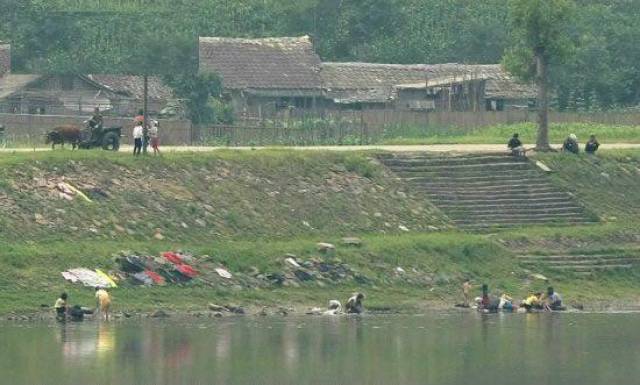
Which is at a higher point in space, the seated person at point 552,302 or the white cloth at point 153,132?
the white cloth at point 153,132

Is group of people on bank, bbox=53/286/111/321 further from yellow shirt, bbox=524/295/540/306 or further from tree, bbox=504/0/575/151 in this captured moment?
tree, bbox=504/0/575/151

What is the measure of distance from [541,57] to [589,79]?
3258 cm

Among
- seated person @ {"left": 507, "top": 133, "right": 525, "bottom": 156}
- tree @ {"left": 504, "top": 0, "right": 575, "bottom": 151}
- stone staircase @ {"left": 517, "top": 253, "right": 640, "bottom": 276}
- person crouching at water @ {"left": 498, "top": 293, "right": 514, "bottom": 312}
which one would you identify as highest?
tree @ {"left": 504, "top": 0, "right": 575, "bottom": 151}

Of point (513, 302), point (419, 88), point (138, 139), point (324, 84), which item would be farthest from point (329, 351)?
point (419, 88)

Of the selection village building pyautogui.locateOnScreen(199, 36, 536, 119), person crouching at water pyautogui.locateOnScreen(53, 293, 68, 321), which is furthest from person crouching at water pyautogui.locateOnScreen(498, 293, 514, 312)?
village building pyautogui.locateOnScreen(199, 36, 536, 119)

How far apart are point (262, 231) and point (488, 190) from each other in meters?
10.2

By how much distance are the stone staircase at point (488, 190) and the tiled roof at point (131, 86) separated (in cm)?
2575

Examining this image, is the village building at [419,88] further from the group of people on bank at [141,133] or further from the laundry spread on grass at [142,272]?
the laundry spread on grass at [142,272]

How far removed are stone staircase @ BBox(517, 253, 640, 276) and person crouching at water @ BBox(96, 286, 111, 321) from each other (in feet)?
49.6

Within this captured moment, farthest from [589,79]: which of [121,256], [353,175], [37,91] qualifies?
[121,256]

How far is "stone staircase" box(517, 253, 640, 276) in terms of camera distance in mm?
64375

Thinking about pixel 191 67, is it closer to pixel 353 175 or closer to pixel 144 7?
pixel 144 7

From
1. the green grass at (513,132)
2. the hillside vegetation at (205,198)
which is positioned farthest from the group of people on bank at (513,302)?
the green grass at (513,132)

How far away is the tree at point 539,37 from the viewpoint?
239ft
